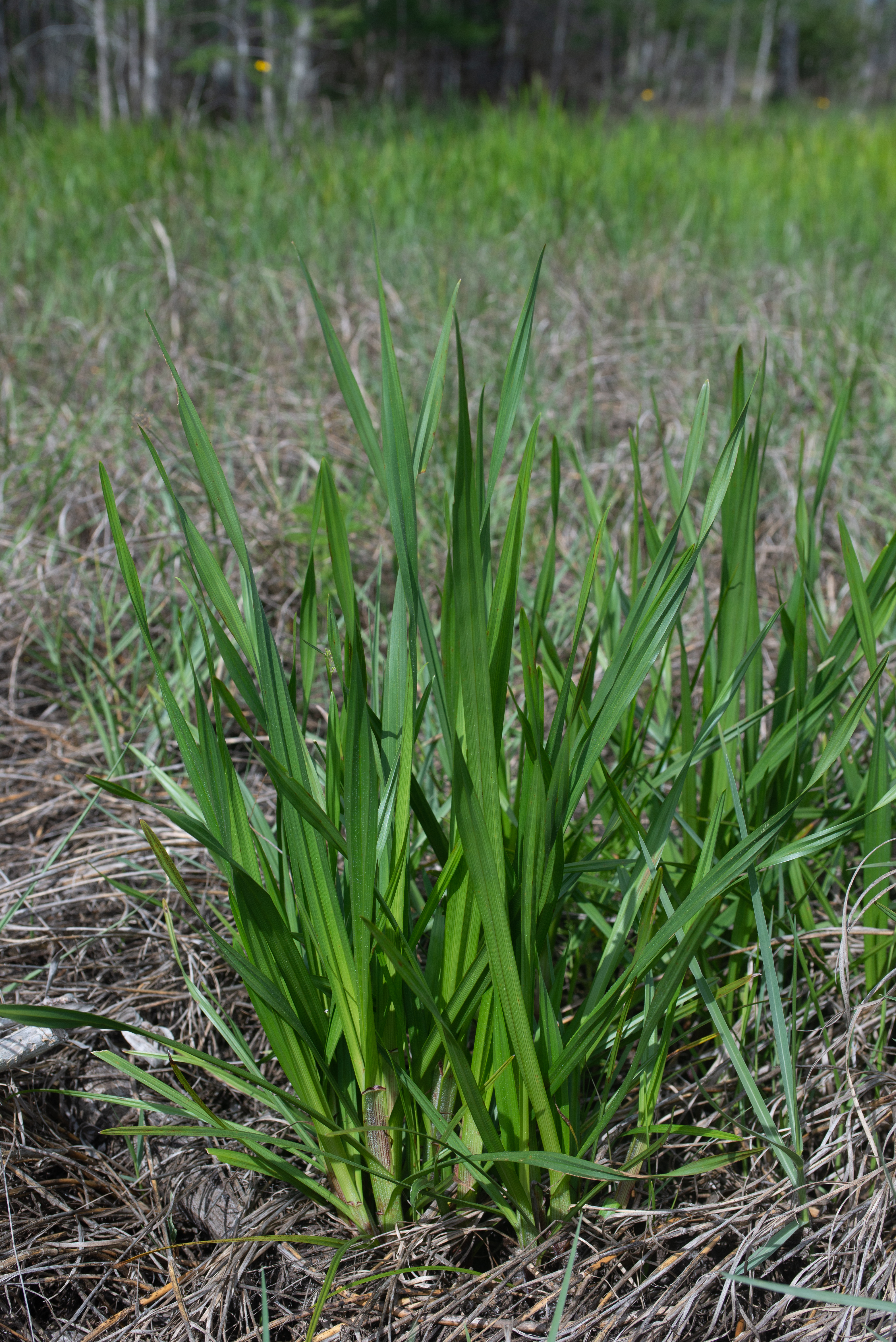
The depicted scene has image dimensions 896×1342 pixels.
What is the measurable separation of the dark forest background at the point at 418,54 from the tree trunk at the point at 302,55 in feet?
0.10

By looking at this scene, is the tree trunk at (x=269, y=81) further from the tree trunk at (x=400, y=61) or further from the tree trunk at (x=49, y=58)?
the tree trunk at (x=49, y=58)

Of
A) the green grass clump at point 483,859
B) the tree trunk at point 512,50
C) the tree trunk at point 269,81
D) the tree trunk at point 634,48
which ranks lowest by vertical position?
the green grass clump at point 483,859

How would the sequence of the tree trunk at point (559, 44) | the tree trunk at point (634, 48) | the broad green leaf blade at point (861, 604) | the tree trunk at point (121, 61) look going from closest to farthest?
1. the broad green leaf blade at point (861, 604)
2. the tree trunk at point (121, 61)
3. the tree trunk at point (559, 44)
4. the tree trunk at point (634, 48)

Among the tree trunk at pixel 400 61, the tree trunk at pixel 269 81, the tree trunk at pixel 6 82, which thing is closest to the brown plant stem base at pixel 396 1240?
the tree trunk at pixel 269 81

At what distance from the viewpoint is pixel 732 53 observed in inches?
786

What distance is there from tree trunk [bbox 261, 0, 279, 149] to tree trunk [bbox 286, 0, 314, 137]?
20cm

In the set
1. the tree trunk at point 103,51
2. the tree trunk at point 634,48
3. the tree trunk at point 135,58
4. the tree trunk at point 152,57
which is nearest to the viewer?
the tree trunk at point 152,57

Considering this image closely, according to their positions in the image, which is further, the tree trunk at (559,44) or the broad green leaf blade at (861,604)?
the tree trunk at (559,44)

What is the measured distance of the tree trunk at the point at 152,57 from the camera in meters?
7.17

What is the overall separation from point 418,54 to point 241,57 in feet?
26.5

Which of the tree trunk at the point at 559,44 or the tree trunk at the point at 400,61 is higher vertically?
the tree trunk at the point at 559,44

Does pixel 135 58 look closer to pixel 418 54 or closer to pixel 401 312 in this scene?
pixel 418 54

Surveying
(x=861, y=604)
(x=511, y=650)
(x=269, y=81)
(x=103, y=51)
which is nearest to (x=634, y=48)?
(x=269, y=81)

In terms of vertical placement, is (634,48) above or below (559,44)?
above
